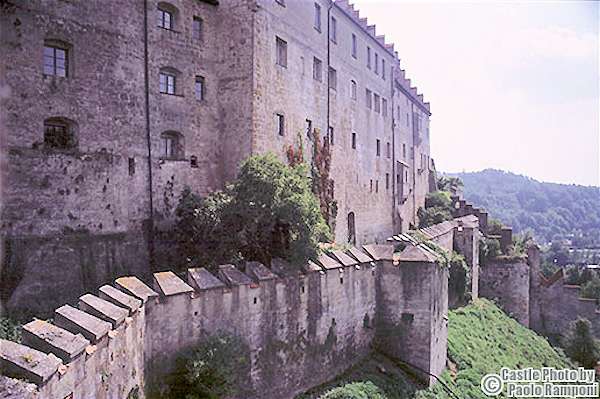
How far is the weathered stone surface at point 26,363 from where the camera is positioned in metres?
5.87

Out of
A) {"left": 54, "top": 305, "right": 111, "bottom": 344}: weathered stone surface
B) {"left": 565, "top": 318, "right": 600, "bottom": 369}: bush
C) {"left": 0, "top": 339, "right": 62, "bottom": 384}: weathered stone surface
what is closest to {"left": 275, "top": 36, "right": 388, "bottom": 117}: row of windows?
{"left": 54, "top": 305, "right": 111, "bottom": 344}: weathered stone surface

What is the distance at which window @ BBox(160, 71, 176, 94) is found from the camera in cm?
2025

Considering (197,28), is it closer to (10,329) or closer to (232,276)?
(232,276)

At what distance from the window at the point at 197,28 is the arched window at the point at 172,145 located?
4.01 meters

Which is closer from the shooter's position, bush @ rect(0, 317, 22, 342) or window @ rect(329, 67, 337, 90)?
bush @ rect(0, 317, 22, 342)

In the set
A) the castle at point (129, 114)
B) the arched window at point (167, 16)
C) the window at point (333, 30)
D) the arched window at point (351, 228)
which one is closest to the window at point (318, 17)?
the castle at point (129, 114)

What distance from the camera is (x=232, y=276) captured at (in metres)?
12.9

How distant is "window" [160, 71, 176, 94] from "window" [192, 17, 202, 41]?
6.50ft

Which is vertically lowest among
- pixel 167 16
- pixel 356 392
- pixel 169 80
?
pixel 356 392

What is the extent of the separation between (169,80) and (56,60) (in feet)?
14.8

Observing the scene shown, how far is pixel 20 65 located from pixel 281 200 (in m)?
8.60

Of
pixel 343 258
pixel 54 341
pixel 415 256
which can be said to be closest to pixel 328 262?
pixel 343 258

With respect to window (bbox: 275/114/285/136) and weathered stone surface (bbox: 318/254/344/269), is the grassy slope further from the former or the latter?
window (bbox: 275/114/285/136)

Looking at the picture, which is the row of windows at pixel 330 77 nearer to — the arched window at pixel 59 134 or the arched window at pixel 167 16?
the arched window at pixel 167 16
